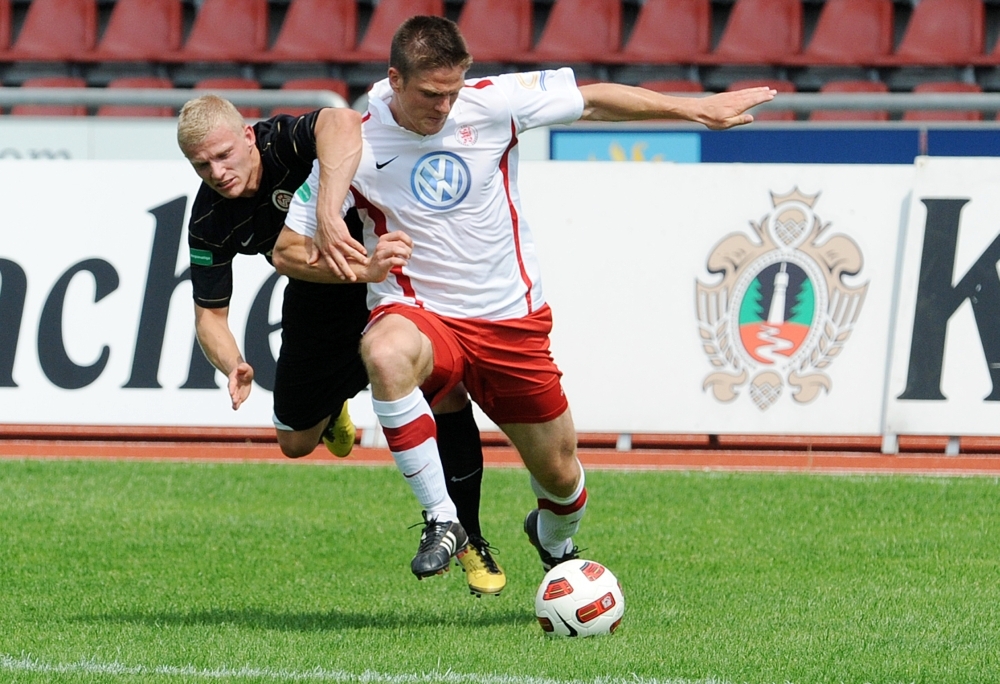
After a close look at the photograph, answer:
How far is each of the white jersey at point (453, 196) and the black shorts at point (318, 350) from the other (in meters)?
0.76

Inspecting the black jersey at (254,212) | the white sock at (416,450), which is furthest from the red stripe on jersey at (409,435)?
the black jersey at (254,212)

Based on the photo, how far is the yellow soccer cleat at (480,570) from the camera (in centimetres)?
571

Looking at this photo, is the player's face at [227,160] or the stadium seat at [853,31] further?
the stadium seat at [853,31]

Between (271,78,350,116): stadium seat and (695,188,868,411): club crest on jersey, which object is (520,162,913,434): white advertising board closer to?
(695,188,868,411): club crest on jersey

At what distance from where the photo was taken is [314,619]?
564 cm

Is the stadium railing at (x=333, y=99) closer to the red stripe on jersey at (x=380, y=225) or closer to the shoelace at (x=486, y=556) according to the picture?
the red stripe on jersey at (x=380, y=225)

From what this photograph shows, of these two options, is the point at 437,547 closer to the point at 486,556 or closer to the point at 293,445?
the point at 486,556

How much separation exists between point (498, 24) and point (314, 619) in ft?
35.3

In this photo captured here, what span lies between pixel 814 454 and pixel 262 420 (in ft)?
12.1

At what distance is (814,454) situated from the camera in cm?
1000

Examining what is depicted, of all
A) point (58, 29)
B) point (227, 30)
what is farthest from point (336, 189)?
point (58, 29)

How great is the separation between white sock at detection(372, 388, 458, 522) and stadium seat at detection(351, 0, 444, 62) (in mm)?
10161

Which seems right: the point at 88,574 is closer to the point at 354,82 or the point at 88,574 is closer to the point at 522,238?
the point at 522,238

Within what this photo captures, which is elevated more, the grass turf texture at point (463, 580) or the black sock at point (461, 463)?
the black sock at point (461, 463)
